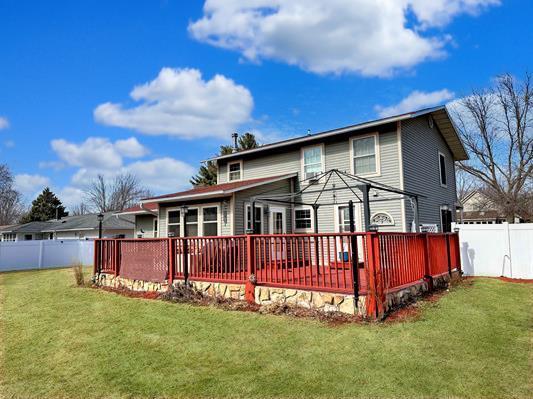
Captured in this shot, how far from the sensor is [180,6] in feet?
35.2

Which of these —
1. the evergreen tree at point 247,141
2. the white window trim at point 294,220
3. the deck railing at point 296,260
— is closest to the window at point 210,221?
the white window trim at point 294,220

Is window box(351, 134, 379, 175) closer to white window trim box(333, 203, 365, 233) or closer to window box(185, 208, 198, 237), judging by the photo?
white window trim box(333, 203, 365, 233)

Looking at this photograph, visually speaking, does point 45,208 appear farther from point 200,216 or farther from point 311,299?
point 311,299

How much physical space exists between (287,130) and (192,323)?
52.5 feet

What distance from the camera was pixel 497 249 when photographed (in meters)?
10.3

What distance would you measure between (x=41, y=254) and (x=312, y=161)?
14742mm

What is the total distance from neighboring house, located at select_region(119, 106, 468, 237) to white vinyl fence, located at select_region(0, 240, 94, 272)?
24.7 ft

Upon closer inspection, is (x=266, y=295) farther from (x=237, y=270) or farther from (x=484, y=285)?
(x=484, y=285)

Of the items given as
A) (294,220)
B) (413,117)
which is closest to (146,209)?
(294,220)

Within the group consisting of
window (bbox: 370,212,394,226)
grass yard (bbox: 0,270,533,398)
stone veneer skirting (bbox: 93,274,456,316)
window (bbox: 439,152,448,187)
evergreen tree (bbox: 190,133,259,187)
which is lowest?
grass yard (bbox: 0,270,533,398)

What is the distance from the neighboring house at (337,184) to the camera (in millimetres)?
11289

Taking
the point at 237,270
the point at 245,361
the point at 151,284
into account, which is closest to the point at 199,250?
the point at 237,270

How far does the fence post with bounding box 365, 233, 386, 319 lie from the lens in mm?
5781

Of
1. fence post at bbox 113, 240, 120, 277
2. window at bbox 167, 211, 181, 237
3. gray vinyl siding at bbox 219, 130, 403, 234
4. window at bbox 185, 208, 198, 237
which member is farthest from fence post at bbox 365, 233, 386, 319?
window at bbox 167, 211, 181, 237
